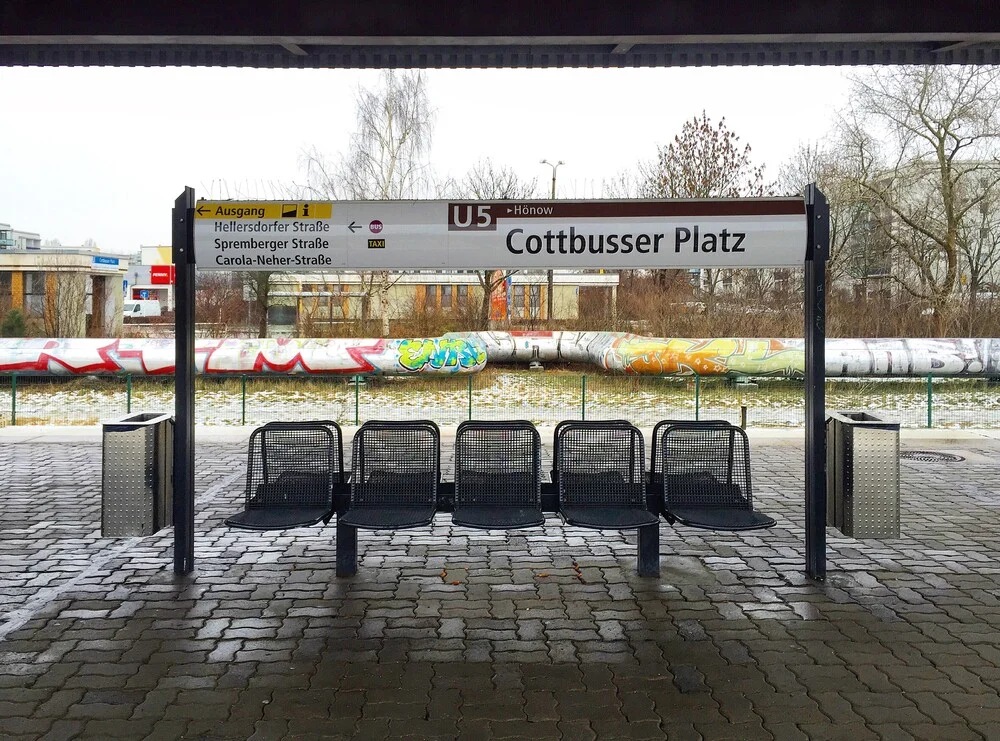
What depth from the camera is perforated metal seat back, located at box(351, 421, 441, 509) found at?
7.74m

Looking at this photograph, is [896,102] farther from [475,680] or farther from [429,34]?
[475,680]

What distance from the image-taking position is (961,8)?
7.46 m

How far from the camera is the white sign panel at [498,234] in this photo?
289 inches

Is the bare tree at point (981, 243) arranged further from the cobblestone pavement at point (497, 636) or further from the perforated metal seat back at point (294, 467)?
the perforated metal seat back at point (294, 467)

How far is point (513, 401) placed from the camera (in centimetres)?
2189

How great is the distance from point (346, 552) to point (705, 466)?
2987mm

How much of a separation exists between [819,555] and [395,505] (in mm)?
3361

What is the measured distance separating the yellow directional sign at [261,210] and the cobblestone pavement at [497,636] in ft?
9.39

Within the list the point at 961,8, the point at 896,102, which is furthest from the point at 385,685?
the point at 896,102

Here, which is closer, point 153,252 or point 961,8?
point 961,8

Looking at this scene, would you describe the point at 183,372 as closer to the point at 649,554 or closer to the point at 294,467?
the point at 294,467

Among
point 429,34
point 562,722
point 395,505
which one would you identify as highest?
point 429,34

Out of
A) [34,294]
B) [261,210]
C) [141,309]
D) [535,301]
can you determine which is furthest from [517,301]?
[261,210]

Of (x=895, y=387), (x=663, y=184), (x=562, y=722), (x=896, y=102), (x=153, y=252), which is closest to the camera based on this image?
(x=562, y=722)
